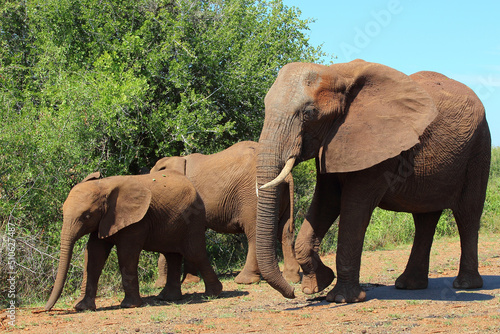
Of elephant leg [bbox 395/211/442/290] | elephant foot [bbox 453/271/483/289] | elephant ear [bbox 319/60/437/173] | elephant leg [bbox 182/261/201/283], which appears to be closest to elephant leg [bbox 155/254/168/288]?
elephant leg [bbox 182/261/201/283]

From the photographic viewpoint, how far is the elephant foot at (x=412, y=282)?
8039 mm

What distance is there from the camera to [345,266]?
6859mm

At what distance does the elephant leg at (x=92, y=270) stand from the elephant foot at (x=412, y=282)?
372 centimetres

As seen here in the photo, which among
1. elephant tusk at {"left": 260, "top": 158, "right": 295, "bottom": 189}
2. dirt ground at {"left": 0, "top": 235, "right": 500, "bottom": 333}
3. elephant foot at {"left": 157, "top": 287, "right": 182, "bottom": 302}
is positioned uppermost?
elephant tusk at {"left": 260, "top": 158, "right": 295, "bottom": 189}

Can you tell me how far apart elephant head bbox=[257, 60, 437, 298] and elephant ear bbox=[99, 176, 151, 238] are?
1974 millimetres

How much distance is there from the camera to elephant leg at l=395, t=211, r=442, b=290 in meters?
8.07

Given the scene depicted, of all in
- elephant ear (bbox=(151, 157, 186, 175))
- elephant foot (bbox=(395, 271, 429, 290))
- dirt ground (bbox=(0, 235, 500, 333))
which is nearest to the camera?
dirt ground (bbox=(0, 235, 500, 333))

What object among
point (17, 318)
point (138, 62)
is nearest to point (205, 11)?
point (138, 62)

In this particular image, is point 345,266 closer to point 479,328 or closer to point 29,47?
point 479,328

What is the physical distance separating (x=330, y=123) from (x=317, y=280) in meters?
1.92

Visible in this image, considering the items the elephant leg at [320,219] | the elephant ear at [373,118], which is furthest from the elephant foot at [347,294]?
the elephant ear at [373,118]

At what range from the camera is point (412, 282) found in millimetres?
8047

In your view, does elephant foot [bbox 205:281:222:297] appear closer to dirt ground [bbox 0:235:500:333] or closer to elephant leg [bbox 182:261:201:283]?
dirt ground [bbox 0:235:500:333]

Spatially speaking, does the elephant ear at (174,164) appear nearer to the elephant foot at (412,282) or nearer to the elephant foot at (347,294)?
the elephant foot at (412,282)
